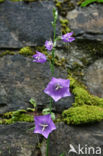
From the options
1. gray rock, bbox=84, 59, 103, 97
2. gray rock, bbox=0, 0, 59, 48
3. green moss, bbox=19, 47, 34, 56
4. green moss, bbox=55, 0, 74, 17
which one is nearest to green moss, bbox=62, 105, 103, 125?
gray rock, bbox=84, 59, 103, 97

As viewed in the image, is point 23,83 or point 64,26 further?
point 64,26

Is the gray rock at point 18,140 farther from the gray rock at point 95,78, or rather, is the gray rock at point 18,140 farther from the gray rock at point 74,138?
the gray rock at point 95,78

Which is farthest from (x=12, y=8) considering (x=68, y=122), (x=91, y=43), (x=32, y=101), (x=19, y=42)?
(x=68, y=122)

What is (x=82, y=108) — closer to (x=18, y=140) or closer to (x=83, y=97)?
(x=83, y=97)

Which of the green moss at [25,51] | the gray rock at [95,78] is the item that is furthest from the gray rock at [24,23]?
the gray rock at [95,78]

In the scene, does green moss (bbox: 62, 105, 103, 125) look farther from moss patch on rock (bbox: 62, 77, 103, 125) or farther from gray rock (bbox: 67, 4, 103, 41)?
gray rock (bbox: 67, 4, 103, 41)

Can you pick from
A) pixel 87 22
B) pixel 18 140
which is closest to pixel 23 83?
pixel 18 140
